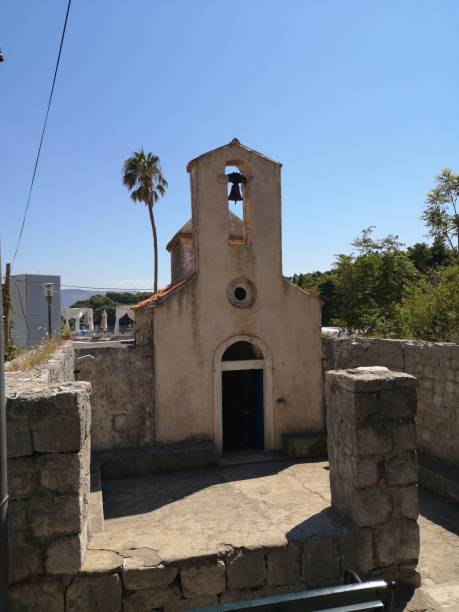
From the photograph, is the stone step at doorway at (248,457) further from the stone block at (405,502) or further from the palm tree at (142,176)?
the palm tree at (142,176)

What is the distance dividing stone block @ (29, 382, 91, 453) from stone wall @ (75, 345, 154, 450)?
5583 millimetres

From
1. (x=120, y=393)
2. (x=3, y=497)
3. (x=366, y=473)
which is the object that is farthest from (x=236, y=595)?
(x=120, y=393)

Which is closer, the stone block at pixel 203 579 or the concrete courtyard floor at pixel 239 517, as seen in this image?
the stone block at pixel 203 579

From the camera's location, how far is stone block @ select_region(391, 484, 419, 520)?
4.67 metres

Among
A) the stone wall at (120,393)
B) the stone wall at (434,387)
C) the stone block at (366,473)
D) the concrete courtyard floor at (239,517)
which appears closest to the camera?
the concrete courtyard floor at (239,517)

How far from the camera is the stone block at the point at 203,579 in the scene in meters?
4.14

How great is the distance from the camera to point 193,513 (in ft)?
21.6

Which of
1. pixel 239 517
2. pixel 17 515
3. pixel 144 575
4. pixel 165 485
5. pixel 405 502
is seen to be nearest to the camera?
pixel 17 515

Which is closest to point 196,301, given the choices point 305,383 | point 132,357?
point 132,357

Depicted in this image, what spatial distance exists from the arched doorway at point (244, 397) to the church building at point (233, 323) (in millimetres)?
27

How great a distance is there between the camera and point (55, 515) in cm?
390

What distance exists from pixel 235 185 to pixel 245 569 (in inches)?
331

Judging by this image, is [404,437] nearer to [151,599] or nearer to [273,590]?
[273,590]

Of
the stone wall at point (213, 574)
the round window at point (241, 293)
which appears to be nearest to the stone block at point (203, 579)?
the stone wall at point (213, 574)
